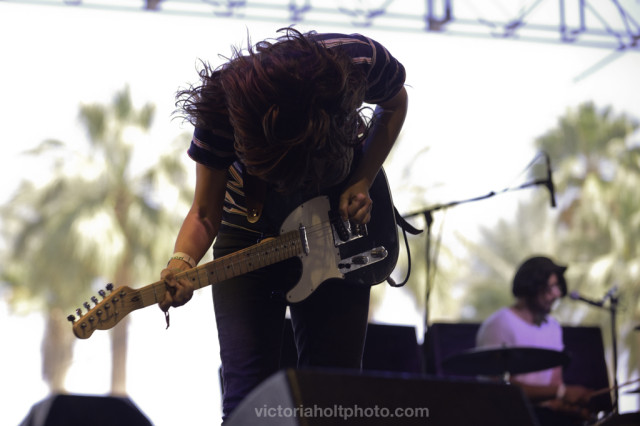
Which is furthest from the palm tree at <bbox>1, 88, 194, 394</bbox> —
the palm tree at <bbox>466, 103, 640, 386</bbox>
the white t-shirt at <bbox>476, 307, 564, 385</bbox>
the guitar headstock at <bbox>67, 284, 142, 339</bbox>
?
the guitar headstock at <bbox>67, 284, 142, 339</bbox>

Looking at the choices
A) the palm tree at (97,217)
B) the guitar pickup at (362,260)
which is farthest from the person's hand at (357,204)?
the palm tree at (97,217)

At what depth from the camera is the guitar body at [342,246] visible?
2.76 m

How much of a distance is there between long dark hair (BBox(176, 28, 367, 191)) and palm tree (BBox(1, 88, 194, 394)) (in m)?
14.9

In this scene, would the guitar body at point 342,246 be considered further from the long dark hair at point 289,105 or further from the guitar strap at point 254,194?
the long dark hair at point 289,105

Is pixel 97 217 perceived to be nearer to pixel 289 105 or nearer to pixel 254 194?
pixel 254 194

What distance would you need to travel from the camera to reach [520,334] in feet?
19.5

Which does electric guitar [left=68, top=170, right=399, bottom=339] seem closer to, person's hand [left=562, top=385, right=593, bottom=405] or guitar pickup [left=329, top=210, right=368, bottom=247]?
guitar pickup [left=329, top=210, right=368, bottom=247]

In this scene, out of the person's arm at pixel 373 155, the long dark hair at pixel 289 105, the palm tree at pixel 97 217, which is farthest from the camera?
the palm tree at pixel 97 217

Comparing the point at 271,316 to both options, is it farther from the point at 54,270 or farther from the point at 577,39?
the point at 54,270

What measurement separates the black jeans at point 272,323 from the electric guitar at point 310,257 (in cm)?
4

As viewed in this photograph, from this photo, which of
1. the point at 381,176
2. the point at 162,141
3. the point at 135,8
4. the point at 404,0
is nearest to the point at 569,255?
the point at 162,141

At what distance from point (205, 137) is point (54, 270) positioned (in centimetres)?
1604

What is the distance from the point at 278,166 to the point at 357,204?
0.46 meters

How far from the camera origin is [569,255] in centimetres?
2655
